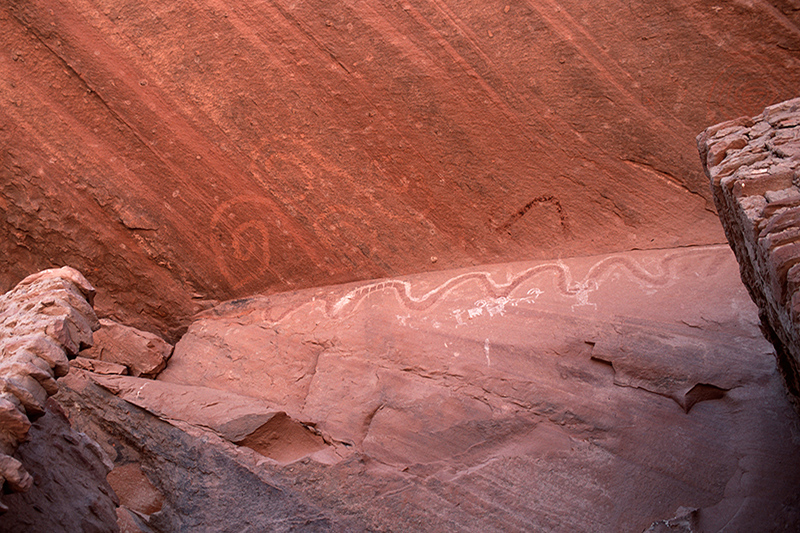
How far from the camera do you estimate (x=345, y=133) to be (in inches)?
155

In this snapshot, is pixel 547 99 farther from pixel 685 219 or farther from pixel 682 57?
pixel 685 219

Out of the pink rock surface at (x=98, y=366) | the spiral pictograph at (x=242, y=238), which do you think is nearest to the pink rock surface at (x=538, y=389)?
the pink rock surface at (x=98, y=366)

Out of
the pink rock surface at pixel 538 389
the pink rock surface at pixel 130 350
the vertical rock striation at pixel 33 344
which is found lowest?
the pink rock surface at pixel 538 389

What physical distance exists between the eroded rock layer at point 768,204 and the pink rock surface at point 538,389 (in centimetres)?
44

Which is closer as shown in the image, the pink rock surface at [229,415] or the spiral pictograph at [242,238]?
the pink rock surface at [229,415]

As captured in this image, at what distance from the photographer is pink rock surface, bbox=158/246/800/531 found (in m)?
2.41

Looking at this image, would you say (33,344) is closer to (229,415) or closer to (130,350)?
(229,415)

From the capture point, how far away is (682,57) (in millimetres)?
3496

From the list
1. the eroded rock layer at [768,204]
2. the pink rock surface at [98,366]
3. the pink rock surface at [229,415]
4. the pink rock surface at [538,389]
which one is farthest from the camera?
the pink rock surface at [98,366]

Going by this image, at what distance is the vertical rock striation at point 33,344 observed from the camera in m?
1.81

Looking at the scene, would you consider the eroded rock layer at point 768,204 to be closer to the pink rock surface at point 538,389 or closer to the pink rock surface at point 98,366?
the pink rock surface at point 538,389

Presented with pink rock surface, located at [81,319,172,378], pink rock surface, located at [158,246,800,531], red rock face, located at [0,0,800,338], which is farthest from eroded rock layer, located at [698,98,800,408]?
pink rock surface, located at [81,319,172,378]

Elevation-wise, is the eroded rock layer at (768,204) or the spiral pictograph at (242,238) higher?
the eroded rock layer at (768,204)

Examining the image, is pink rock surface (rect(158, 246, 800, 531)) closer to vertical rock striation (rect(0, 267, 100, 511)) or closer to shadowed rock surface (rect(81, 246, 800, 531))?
shadowed rock surface (rect(81, 246, 800, 531))
